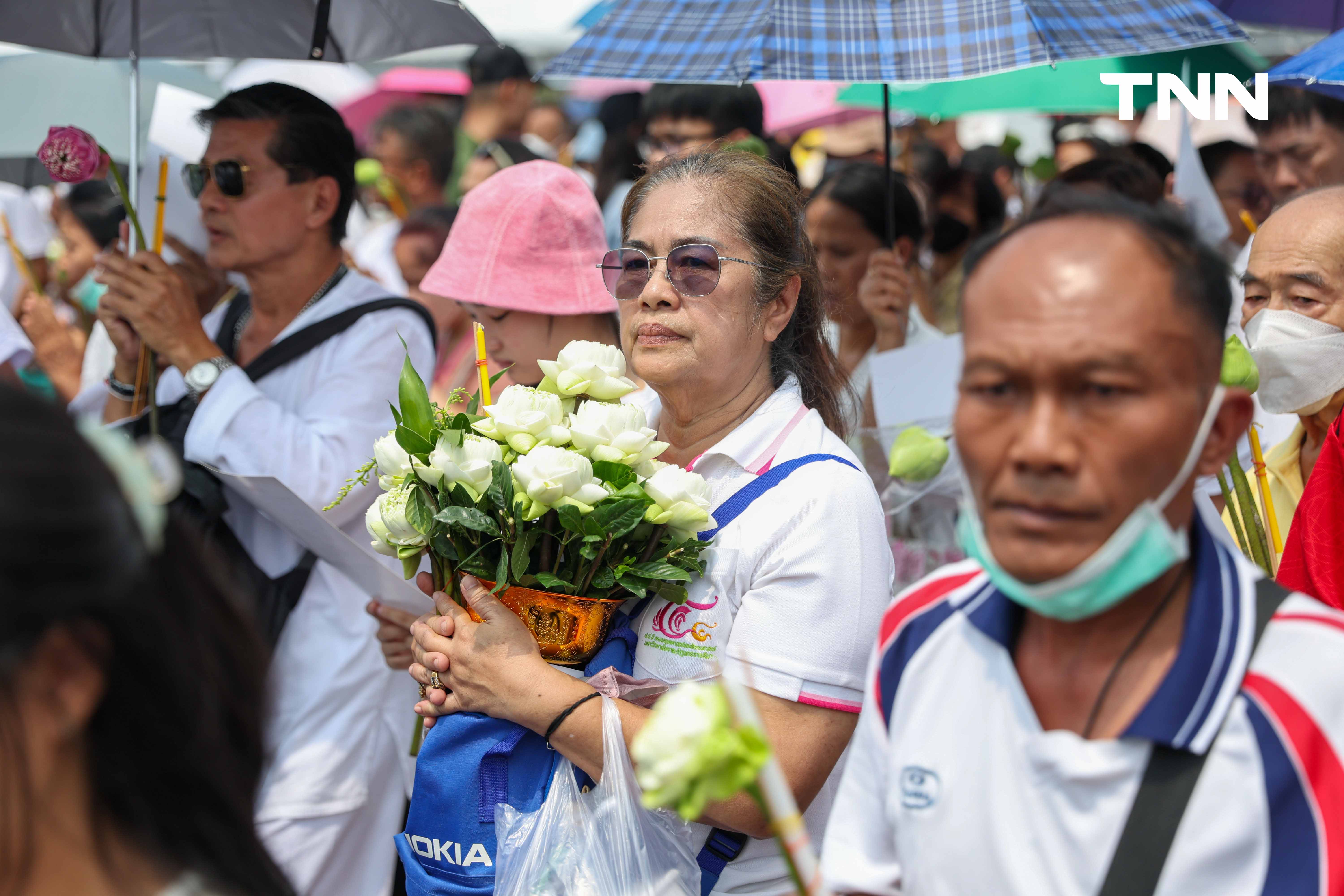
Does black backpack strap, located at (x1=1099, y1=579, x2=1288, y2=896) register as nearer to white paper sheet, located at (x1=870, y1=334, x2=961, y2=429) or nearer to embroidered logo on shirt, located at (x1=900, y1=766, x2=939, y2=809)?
embroidered logo on shirt, located at (x1=900, y1=766, x2=939, y2=809)

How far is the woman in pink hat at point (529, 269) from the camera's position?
349cm

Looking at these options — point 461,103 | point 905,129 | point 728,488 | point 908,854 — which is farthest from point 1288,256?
point 461,103

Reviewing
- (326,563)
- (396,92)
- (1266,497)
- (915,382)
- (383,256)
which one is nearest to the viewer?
(1266,497)

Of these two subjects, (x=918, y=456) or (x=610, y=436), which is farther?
(x=918, y=456)

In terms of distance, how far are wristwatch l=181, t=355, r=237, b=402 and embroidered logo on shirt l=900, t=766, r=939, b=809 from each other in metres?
2.54

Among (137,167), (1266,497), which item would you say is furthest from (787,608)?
(137,167)

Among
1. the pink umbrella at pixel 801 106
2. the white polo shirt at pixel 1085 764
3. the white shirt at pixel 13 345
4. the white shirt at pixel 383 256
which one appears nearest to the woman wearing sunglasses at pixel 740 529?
the white polo shirt at pixel 1085 764

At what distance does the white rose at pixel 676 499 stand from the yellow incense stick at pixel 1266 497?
4.30ft

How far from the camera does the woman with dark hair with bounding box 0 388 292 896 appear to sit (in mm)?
1219

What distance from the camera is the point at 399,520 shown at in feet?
7.66

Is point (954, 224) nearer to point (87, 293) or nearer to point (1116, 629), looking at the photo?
point (87, 293)

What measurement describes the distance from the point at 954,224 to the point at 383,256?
3.21 m

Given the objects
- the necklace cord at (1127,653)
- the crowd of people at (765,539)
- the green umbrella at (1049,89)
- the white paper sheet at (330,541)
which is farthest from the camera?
the green umbrella at (1049,89)

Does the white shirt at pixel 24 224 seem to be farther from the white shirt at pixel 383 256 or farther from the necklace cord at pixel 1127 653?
the necklace cord at pixel 1127 653
